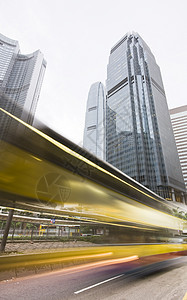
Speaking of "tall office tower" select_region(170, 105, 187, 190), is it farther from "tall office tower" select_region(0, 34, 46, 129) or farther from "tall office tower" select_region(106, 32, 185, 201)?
"tall office tower" select_region(0, 34, 46, 129)

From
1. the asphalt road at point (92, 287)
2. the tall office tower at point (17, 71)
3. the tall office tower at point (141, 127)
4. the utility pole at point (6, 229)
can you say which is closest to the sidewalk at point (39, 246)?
the utility pole at point (6, 229)

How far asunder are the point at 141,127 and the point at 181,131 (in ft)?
148

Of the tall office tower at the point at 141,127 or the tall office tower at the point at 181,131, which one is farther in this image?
A: the tall office tower at the point at 181,131

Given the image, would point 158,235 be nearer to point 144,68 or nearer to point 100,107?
point 144,68

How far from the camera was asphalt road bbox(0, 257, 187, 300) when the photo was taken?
267 centimetres

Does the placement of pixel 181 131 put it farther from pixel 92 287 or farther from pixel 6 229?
pixel 6 229

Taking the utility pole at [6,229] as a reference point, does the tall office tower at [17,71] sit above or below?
above

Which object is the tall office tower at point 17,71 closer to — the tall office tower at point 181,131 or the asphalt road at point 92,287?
the asphalt road at point 92,287

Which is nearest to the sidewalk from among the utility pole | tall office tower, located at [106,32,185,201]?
the utility pole

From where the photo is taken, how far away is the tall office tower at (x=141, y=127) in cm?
4788

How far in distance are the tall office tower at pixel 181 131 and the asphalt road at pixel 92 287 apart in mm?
86220

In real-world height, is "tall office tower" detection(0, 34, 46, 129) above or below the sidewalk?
above

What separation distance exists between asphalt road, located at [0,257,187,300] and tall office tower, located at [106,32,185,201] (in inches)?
1749

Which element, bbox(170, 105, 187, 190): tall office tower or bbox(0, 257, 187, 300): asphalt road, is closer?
bbox(0, 257, 187, 300): asphalt road
